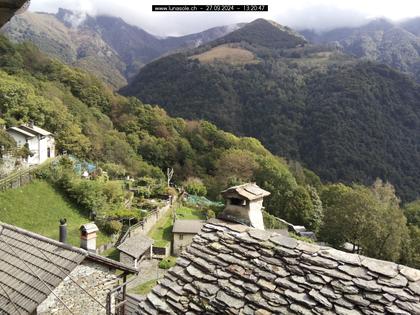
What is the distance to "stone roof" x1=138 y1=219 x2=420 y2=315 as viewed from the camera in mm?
3926

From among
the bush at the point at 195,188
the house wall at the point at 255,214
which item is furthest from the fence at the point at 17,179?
the house wall at the point at 255,214

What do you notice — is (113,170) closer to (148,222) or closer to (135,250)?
(148,222)

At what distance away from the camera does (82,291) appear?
9.91m

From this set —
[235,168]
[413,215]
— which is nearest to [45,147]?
[235,168]

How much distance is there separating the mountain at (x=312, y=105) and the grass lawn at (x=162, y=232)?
152ft

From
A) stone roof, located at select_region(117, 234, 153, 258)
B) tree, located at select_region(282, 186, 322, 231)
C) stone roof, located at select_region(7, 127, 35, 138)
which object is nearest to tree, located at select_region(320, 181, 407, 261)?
tree, located at select_region(282, 186, 322, 231)

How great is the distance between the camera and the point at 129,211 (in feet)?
92.2

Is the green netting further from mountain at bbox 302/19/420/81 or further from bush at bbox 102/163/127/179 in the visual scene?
mountain at bbox 302/19/420/81

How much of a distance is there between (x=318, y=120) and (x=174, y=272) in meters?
84.7

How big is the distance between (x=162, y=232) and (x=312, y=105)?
73193 millimetres

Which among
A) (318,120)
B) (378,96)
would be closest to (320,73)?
(378,96)

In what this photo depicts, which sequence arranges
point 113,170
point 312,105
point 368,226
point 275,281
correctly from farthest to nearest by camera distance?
point 312,105
point 113,170
point 368,226
point 275,281

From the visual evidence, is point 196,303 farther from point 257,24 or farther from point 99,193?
point 257,24

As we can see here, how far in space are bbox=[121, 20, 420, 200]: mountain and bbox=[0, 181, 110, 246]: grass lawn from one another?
177 feet
